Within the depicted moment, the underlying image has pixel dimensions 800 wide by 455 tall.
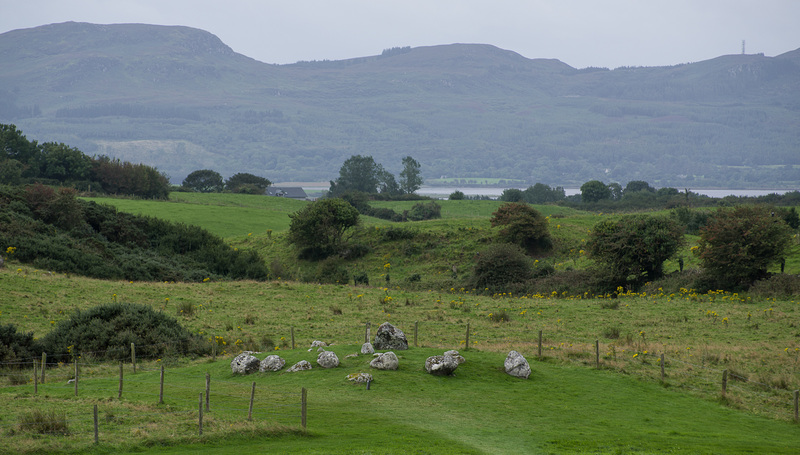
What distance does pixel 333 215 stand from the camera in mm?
63031

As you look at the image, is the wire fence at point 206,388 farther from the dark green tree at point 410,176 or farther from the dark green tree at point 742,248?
the dark green tree at point 410,176

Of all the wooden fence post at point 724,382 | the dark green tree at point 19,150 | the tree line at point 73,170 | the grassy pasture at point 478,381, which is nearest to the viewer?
the grassy pasture at point 478,381

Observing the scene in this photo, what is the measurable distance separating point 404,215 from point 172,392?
71.0m

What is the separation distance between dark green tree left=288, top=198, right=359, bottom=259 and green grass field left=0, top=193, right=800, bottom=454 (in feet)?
60.7

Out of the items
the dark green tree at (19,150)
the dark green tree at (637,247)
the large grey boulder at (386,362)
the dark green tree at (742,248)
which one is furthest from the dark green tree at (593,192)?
the large grey boulder at (386,362)

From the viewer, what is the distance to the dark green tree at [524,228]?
59.7 metres

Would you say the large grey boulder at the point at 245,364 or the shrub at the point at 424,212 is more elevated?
the shrub at the point at 424,212

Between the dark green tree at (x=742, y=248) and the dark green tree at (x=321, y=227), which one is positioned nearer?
the dark green tree at (x=742, y=248)

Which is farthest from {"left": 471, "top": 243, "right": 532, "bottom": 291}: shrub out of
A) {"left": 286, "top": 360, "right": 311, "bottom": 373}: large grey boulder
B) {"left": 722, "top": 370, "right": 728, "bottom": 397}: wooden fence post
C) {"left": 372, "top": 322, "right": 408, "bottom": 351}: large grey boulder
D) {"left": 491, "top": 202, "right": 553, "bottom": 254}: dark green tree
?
{"left": 286, "top": 360, "right": 311, "bottom": 373}: large grey boulder

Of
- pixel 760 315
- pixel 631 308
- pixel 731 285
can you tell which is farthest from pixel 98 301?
pixel 731 285

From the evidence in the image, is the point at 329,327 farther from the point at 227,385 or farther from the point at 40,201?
the point at 40,201

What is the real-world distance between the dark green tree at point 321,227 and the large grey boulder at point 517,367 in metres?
41.8

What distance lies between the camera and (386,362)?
20469mm

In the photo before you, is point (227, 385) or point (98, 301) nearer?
point (227, 385)
